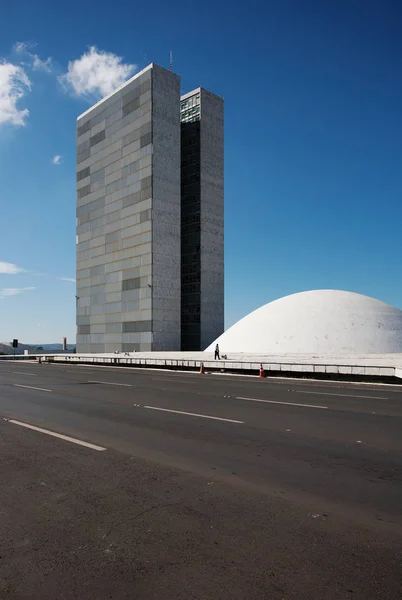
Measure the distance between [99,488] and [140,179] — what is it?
68303mm

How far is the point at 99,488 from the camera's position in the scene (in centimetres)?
554

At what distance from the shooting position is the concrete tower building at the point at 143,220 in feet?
226

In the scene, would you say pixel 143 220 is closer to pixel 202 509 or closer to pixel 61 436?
pixel 61 436

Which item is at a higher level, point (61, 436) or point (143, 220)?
point (143, 220)

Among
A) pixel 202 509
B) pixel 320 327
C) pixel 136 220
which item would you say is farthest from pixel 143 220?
pixel 202 509

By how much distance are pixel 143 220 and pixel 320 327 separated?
34795 millimetres

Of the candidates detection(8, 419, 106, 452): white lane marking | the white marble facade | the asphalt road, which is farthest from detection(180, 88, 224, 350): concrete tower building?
the asphalt road

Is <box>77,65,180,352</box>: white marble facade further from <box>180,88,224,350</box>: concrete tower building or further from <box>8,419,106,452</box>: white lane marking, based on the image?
<box>8,419,106,452</box>: white lane marking

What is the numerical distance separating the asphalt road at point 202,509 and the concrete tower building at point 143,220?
2303 inches

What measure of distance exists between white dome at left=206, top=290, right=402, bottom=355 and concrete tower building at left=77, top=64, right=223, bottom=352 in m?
18.4

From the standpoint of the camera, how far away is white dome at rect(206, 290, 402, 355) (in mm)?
44094

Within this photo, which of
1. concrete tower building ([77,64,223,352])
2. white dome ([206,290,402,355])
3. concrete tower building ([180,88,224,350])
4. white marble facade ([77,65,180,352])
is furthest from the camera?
concrete tower building ([180,88,224,350])

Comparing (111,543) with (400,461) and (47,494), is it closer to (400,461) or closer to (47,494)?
(47,494)

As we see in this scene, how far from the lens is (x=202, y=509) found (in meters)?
4.83
